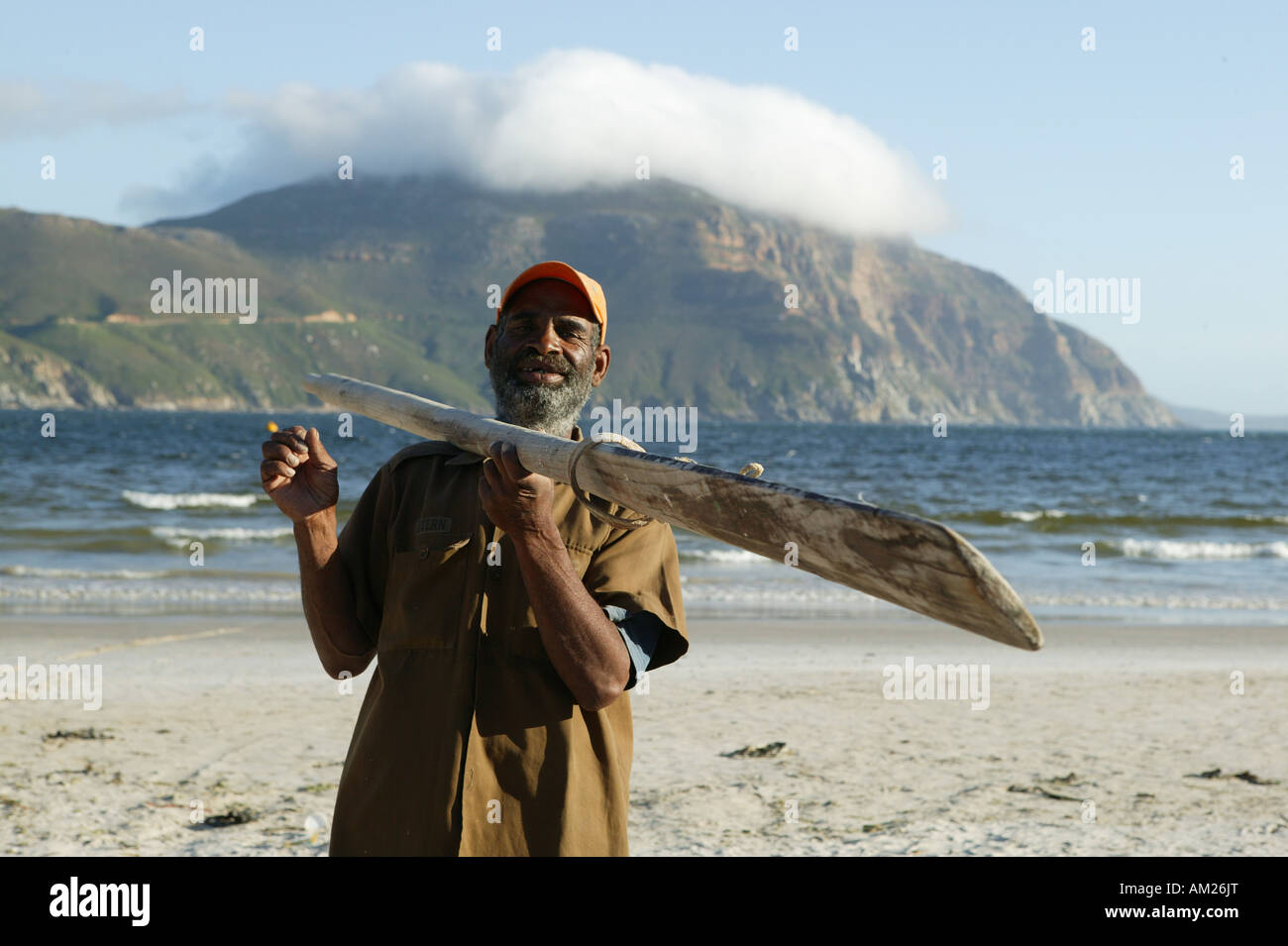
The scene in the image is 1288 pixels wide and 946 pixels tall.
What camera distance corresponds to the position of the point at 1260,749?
788 centimetres

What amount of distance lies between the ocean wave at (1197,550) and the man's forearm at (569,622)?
2109 centimetres

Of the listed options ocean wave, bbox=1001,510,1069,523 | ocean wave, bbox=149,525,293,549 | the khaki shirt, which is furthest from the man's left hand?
ocean wave, bbox=1001,510,1069,523

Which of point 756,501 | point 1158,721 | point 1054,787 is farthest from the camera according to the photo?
point 1158,721

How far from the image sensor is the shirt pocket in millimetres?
2555

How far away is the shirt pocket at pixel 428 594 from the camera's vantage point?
2555mm

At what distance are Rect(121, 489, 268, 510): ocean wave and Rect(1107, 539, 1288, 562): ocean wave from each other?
19.1 metres

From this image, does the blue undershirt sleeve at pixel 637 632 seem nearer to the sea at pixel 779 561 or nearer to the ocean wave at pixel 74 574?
the sea at pixel 779 561

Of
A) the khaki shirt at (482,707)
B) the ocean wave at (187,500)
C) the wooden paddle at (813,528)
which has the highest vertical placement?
the wooden paddle at (813,528)

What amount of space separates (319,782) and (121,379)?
536 feet

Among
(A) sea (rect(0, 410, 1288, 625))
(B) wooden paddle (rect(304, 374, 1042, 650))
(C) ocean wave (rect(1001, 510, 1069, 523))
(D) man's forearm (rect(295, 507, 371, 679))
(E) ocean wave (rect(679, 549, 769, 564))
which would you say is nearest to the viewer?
(B) wooden paddle (rect(304, 374, 1042, 650))

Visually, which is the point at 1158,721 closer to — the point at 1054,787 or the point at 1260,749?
the point at 1260,749

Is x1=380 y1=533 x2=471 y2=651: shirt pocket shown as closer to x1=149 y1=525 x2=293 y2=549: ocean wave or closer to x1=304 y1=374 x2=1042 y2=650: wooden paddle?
x1=304 y1=374 x2=1042 y2=650: wooden paddle

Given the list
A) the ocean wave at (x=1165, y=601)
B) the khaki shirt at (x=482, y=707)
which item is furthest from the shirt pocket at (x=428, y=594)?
the ocean wave at (x=1165, y=601)

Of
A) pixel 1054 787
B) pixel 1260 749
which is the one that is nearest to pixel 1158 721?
pixel 1260 749
